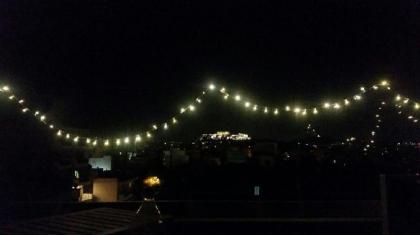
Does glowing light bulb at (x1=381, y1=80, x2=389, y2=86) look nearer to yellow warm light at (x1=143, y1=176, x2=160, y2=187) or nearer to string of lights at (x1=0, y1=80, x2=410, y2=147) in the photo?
string of lights at (x1=0, y1=80, x2=410, y2=147)

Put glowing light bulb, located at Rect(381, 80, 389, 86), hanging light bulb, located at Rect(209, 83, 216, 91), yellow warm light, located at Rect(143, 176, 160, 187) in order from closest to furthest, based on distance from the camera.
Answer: yellow warm light, located at Rect(143, 176, 160, 187) → hanging light bulb, located at Rect(209, 83, 216, 91) → glowing light bulb, located at Rect(381, 80, 389, 86)

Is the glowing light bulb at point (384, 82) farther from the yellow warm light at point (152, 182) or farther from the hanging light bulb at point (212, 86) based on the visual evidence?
the yellow warm light at point (152, 182)

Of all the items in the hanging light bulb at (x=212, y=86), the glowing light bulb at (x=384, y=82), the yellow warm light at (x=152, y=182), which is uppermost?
the glowing light bulb at (x=384, y=82)

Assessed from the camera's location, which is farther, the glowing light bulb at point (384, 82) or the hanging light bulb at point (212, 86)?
the glowing light bulb at point (384, 82)

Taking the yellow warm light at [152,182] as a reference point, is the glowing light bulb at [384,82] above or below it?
above

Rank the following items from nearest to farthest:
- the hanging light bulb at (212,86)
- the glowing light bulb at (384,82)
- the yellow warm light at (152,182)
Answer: the yellow warm light at (152,182)
the hanging light bulb at (212,86)
the glowing light bulb at (384,82)

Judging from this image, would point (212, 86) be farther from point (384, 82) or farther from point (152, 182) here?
point (384, 82)

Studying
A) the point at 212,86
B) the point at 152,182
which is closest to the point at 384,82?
the point at 212,86

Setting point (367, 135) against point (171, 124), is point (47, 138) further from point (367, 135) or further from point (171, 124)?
point (367, 135)

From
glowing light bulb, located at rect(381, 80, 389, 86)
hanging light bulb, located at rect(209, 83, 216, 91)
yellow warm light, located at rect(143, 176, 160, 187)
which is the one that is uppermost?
glowing light bulb, located at rect(381, 80, 389, 86)

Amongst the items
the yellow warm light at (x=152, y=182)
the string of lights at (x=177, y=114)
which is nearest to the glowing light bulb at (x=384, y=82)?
the string of lights at (x=177, y=114)

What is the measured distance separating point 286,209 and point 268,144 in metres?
10.8

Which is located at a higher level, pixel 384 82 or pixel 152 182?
pixel 384 82

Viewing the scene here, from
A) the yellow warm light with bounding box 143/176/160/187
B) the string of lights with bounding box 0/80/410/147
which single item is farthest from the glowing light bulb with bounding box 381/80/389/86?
the yellow warm light with bounding box 143/176/160/187
